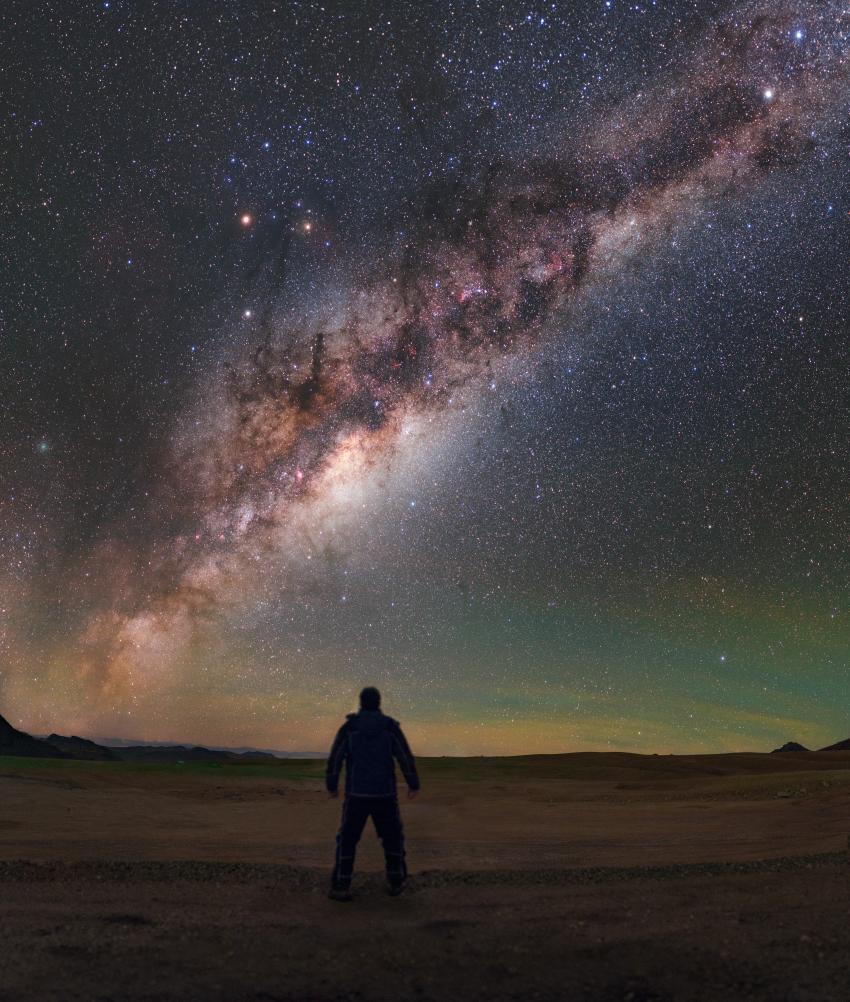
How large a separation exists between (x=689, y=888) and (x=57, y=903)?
641 cm

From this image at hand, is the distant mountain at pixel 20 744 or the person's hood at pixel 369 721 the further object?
the distant mountain at pixel 20 744

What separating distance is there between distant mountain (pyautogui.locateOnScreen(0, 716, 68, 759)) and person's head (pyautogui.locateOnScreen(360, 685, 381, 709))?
82.3 metres

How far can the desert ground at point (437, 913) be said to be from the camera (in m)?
5.96

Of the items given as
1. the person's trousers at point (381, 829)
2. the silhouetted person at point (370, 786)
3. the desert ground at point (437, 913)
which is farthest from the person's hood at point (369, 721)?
the desert ground at point (437, 913)

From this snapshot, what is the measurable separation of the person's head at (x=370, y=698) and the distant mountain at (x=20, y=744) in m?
82.3

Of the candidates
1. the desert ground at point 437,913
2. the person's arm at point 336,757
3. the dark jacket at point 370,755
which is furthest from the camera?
the person's arm at point 336,757

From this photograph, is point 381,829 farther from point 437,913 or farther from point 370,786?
point 437,913

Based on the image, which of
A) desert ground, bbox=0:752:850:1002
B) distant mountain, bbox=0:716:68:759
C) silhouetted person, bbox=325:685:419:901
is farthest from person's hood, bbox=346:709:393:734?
distant mountain, bbox=0:716:68:759

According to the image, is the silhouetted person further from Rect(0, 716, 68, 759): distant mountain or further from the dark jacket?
Rect(0, 716, 68, 759): distant mountain

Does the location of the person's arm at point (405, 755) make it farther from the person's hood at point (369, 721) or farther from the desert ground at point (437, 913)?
the desert ground at point (437, 913)

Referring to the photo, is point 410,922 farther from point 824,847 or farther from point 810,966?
point 824,847

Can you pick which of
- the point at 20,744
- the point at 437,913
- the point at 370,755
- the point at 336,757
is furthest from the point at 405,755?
the point at 20,744

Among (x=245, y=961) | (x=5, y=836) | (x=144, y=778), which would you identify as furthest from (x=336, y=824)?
(x=144, y=778)

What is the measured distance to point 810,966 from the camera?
616cm
